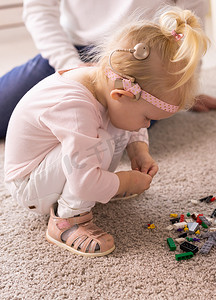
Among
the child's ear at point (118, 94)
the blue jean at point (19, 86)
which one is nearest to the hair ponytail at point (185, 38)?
the child's ear at point (118, 94)

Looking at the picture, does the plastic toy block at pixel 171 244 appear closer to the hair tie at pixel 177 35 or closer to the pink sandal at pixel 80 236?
the pink sandal at pixel 80 236

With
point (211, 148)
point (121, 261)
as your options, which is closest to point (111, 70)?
point (121, 261)

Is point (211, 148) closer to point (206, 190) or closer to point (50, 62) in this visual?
point (206, 190)

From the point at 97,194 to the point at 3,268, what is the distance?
28cm

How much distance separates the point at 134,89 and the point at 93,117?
11cm

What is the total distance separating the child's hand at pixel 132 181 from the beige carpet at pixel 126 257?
0.34 ft

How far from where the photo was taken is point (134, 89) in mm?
886

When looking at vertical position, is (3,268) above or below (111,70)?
below

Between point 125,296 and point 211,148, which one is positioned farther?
point 211,148

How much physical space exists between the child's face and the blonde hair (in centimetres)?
4

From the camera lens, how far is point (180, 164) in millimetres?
1316

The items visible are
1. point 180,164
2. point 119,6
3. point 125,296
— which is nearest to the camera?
point 125,296

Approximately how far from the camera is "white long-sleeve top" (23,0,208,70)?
144cm

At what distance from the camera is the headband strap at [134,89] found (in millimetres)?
884
